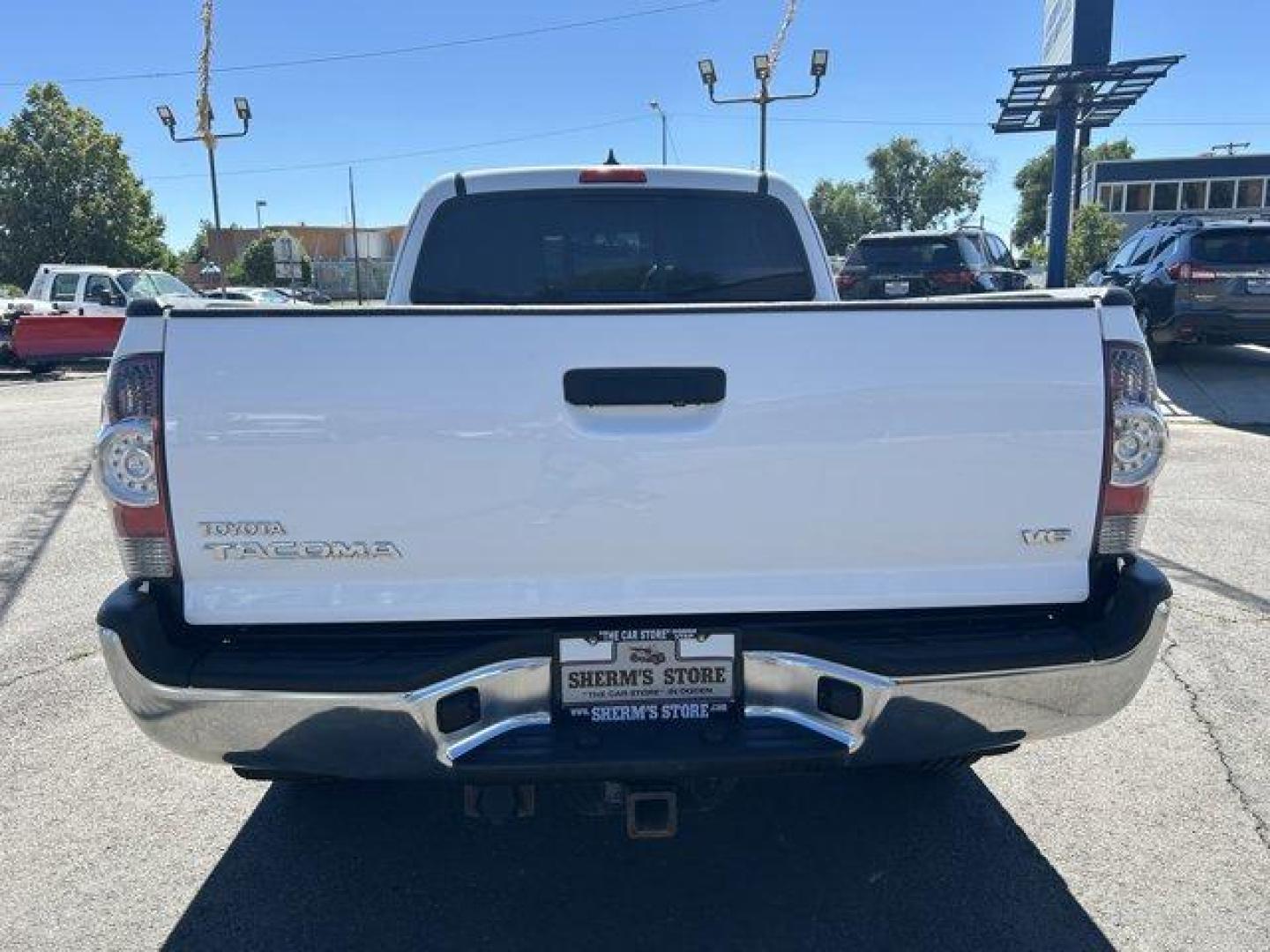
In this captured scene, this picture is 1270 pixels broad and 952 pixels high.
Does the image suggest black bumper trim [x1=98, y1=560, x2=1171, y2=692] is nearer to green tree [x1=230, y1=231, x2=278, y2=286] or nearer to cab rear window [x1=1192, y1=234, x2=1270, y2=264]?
cab rear window [x1=1192, y1=234, x2=1270, y2=264]

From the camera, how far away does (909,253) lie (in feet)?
50.2

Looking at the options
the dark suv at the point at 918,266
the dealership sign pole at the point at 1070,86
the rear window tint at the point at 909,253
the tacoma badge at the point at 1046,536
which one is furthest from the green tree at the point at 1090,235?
the tacoma badge at the point at 1046,536

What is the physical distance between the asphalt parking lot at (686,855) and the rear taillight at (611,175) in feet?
7.71

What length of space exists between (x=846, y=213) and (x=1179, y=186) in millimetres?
36999

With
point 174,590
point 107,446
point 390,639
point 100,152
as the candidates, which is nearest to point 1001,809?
point 390,639

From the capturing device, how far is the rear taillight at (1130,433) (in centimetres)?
241

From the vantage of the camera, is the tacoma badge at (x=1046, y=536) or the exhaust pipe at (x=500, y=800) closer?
the tacoma badge at (x=1046, y=536)

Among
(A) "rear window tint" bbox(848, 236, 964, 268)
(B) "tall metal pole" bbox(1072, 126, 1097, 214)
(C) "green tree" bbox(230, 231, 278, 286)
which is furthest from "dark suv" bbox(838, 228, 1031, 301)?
(C) "green tree" bbox(230, 231, 278, 286)

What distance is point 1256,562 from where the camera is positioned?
6094 mm

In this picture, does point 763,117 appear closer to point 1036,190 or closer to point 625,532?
point 625,532

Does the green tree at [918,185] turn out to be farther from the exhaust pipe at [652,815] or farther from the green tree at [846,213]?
the exhaust pipe at [652,815]

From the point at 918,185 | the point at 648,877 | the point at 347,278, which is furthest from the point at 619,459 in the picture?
the point at 918,185

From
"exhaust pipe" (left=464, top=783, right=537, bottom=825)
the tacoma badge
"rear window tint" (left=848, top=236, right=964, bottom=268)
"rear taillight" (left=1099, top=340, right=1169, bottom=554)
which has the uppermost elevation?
"rear window tint" (left=848, top=236, right=964, bottom=268)

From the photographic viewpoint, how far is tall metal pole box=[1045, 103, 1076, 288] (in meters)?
18.4
